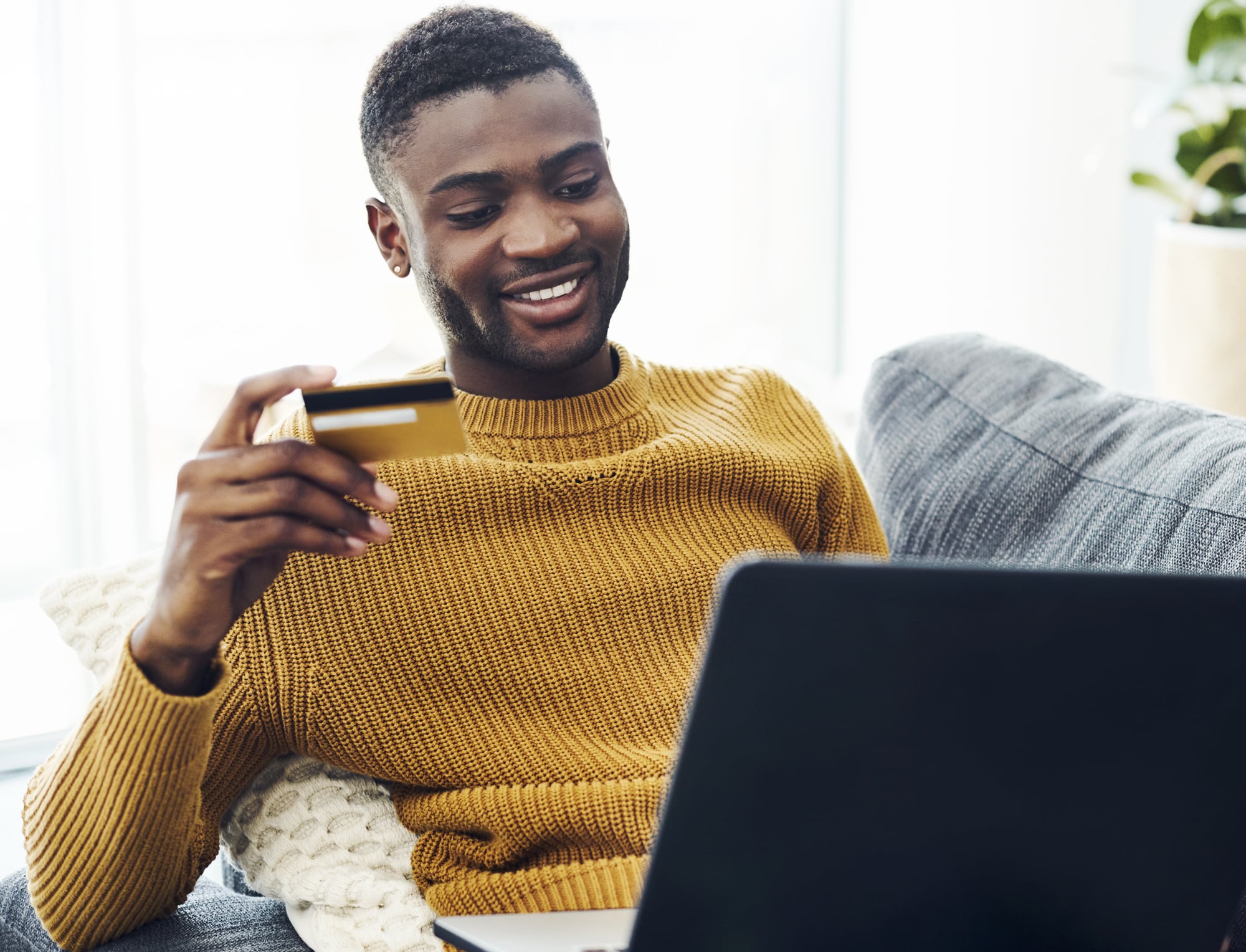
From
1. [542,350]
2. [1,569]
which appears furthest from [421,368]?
[1,569]

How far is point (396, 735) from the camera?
3.22ft

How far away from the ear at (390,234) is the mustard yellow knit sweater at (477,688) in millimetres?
134

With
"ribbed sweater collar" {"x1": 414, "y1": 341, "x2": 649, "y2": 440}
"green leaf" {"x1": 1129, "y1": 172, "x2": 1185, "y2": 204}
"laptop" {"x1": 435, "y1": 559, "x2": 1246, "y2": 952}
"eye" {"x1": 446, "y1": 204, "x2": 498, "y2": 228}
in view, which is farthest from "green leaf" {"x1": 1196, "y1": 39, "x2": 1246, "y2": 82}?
"laptop" {"x1": 435, "y1": 559, "x2": 1246, "y2": 952}

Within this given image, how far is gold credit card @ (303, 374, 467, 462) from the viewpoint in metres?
0.71

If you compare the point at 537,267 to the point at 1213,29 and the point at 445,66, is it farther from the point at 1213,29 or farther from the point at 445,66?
the point at 1213,29

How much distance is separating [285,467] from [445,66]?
44 cm

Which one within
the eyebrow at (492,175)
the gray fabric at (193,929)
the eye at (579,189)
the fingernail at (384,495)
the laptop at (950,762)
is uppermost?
the eyebrow at (492,175)

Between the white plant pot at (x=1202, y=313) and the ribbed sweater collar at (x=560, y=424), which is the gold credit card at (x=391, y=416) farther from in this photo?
the white plant pot at (x=1202, y=313)

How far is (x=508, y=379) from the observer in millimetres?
1131

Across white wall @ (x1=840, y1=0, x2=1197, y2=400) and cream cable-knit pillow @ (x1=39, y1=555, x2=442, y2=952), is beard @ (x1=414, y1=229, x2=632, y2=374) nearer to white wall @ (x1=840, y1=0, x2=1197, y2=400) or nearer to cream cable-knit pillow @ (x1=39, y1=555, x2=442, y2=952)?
cream cable-knit pillow @ (x1=39, y1=555, x2=442, y2=952)


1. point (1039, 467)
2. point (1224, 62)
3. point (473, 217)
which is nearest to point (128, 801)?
point (473, 217)

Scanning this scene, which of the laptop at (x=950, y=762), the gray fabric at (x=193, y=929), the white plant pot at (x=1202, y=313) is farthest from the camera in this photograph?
the white plant pot at (x=1202, y=313)

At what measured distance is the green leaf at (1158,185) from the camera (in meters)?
2.39

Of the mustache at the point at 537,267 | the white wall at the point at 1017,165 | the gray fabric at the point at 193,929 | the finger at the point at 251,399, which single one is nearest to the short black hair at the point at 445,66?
the mustache at the point at 537,267
